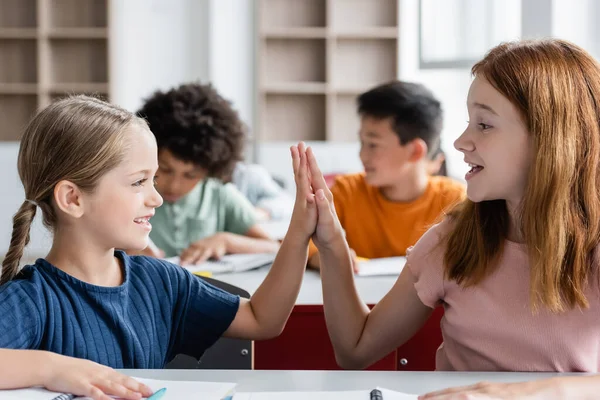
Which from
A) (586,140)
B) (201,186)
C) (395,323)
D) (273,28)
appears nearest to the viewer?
(586,140)

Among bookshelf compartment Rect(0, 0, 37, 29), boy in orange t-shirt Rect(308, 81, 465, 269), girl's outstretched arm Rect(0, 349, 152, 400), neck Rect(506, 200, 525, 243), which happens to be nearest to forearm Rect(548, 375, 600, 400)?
neck Rect(506, 200, 525, 243)

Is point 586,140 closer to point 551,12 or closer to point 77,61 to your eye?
point 551,12

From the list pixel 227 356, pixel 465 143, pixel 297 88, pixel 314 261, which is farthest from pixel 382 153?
pixel 297 88

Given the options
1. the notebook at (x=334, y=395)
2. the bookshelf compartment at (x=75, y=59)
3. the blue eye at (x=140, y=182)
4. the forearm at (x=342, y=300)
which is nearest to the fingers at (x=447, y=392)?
the notebook at (x=334, y=395)

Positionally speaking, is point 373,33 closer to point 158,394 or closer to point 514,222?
point 514,222

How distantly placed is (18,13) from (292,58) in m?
2.05

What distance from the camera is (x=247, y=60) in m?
5.84

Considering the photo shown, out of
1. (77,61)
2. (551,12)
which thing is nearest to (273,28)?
(77,61)

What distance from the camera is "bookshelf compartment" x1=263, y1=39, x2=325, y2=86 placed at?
5.76 m

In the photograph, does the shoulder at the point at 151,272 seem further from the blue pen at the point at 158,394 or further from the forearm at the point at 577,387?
the forearm at the point at 577,387

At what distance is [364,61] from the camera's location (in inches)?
228

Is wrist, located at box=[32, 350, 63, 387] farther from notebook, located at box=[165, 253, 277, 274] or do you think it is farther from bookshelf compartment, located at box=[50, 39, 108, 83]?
bookshelf compartment, located at box=[50, 39, 108, 83]

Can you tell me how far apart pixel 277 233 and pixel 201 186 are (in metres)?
0.34

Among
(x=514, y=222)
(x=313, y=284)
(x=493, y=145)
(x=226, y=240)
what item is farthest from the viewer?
(x=226, y=240)
